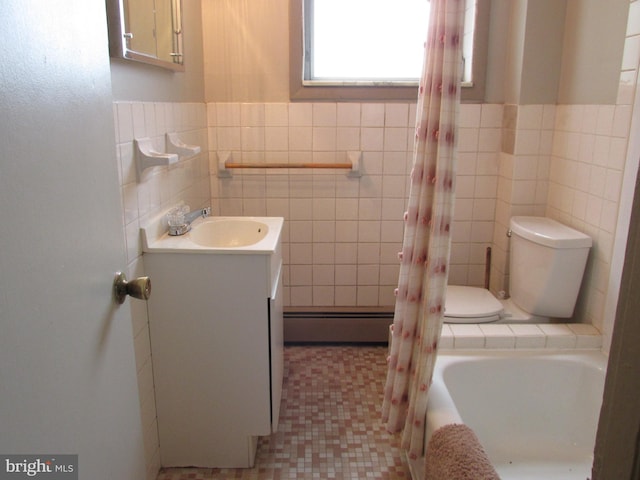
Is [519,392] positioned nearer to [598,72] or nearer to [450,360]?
[450,360]

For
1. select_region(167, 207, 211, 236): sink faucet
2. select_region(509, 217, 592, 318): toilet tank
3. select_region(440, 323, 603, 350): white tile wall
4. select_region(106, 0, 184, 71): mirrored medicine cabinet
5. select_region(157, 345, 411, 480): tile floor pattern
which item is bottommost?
select_region(157, 345, 411, 480): tile floor pattern

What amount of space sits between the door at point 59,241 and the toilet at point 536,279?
165cm

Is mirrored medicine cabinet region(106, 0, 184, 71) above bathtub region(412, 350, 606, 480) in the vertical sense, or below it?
above

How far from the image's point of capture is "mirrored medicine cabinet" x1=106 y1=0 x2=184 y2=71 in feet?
5.08

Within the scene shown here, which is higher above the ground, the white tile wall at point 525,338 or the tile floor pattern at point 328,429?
the white tile wall at point 525,338

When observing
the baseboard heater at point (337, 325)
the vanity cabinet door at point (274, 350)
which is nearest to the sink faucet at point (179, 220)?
the vanity cabinet door at point (274, 350)

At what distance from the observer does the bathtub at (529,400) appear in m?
1.95

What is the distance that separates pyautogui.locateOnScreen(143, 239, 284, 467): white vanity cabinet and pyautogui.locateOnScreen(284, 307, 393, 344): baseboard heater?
1008mm

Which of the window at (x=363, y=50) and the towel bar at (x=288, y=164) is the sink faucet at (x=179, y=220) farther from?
the window at (x=363, y=50)

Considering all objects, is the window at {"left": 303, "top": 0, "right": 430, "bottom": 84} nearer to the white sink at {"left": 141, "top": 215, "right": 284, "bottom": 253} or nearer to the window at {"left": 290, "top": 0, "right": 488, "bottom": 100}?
the window at {"left": 290, "top": 0, "right": 488, "bottom": 100}

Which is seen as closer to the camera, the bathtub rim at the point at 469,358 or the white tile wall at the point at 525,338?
the bathtub rim at the point at 469,358

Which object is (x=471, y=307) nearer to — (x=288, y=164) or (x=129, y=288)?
(x=288, y=164)

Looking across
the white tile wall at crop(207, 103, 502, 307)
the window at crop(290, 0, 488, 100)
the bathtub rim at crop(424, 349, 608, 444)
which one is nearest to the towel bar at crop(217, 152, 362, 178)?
the white tile wall at crop(207, 103, 502, 307)

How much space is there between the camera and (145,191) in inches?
72.6
